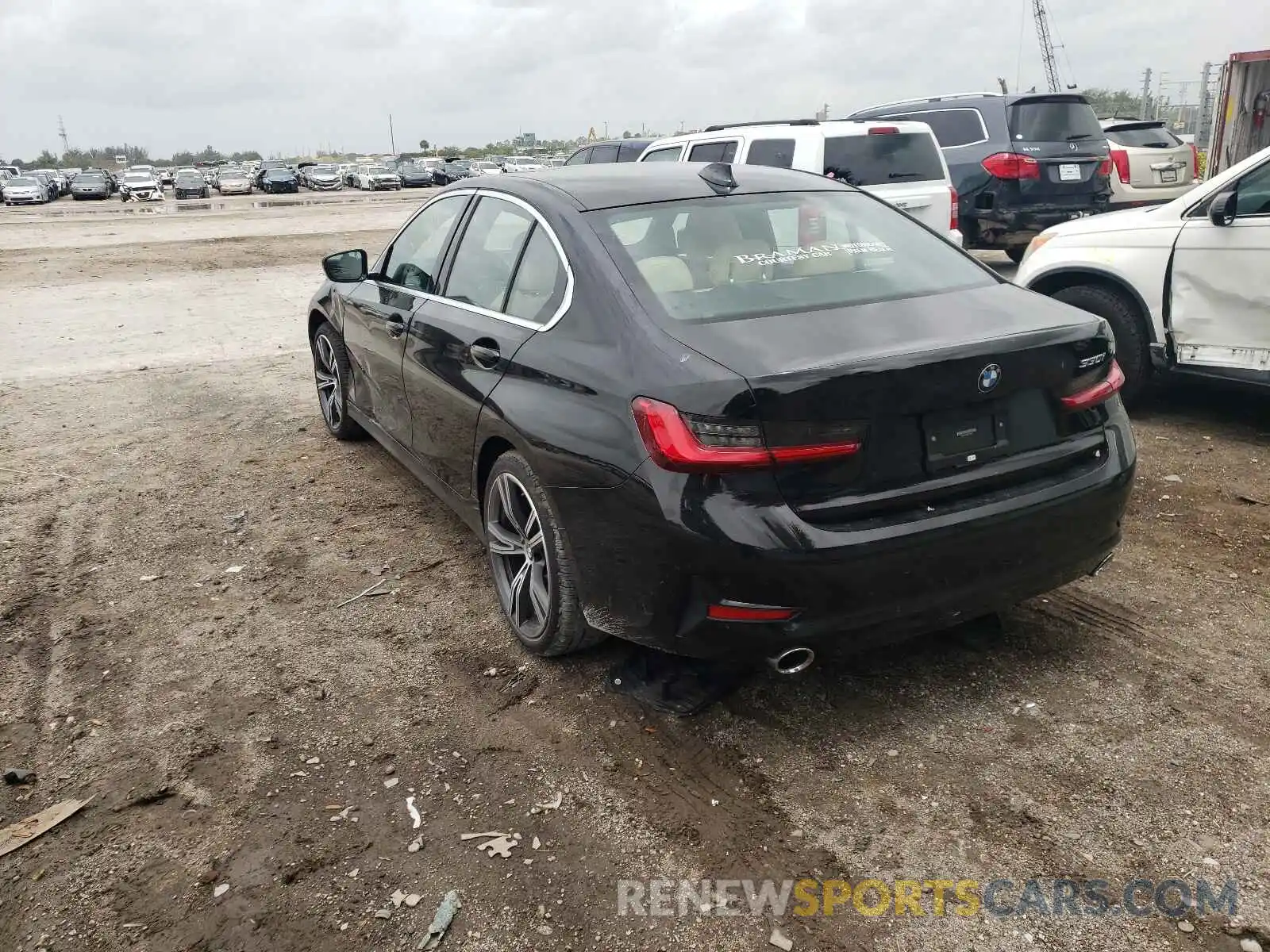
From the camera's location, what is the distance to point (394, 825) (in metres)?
2.83

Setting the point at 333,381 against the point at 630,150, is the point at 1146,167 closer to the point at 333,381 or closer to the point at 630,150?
the point at 630,150

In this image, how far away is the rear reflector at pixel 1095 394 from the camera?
315 centimetres

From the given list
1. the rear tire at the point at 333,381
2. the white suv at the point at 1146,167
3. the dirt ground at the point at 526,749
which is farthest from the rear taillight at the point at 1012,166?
the rear tire at the point at 333,381

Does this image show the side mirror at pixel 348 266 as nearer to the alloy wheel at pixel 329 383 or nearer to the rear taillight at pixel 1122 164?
the alloy wheel at pixel 329 383

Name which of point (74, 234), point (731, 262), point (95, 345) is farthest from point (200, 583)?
point (74, 234)

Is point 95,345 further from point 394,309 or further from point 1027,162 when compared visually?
point 1027,162

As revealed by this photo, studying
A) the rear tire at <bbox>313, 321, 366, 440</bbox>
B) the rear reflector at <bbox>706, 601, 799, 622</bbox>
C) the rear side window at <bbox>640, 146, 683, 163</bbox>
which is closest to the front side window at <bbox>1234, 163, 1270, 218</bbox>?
the rear reflector at <bbox>706, 601, 799, 622</bbox>

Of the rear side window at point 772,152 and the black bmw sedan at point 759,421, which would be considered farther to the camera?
the rear side window at point 772,152

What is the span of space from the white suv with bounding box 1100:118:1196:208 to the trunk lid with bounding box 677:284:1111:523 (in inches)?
428

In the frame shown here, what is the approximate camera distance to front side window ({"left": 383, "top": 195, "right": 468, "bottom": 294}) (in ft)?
15.0

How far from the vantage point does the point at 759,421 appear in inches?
107

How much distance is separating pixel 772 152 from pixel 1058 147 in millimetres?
3844

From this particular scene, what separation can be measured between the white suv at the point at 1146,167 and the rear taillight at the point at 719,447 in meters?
11.6

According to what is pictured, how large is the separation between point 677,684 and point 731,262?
1.44 metres
